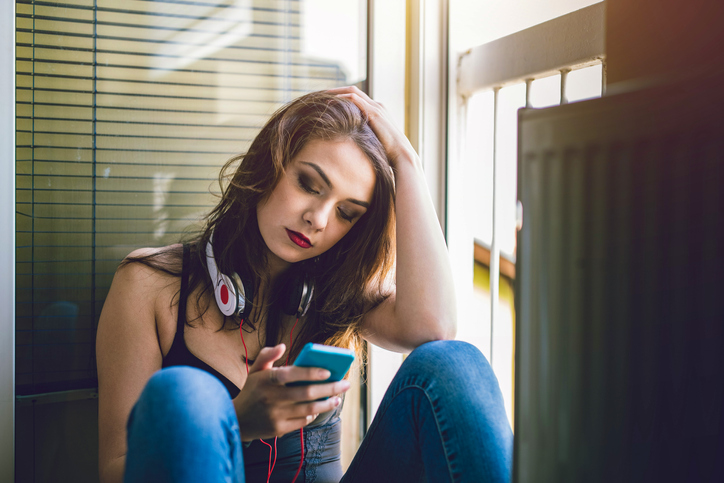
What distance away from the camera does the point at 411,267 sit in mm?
1135

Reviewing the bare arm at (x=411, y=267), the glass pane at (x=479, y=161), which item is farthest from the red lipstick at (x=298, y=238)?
the glass pane at (x=479, y=161)

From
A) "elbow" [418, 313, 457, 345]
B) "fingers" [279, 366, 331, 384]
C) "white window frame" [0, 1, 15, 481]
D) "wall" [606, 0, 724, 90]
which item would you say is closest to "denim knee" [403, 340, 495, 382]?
"elbow" [418, 313, 457, 345]

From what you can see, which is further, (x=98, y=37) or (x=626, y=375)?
(x=98, y=37)

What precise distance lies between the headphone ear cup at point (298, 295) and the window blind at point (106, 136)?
1.40 ft

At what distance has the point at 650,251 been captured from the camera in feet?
1.18

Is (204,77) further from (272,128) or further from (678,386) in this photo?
(678,386)

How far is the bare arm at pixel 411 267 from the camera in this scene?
1.11 meters

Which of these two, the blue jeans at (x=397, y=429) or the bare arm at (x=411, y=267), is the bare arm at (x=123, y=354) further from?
the bare arm at (x=411, y=267)

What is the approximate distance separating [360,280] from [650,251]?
93 centimetres

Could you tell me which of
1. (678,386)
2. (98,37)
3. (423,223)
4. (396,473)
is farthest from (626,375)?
(98,37)

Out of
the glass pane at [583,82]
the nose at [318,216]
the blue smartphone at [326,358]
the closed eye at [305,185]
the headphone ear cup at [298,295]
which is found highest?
the glass pane at [583,82]

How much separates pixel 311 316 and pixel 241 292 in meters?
0.29

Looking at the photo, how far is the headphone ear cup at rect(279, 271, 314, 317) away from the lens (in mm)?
1120

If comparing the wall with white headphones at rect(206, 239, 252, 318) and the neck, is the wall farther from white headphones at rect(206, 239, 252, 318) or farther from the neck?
the neck
